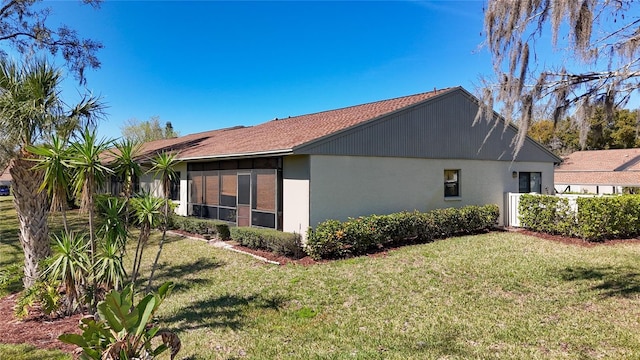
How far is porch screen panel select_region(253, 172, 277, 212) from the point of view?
1073cm

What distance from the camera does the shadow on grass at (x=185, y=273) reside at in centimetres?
759

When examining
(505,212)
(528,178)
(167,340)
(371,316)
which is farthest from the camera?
(528,178)

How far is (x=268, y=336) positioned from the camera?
4914mm

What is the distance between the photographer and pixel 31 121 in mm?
6047

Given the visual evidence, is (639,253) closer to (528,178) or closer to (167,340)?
(528,178)

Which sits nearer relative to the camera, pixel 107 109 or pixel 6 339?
pixel 6 339

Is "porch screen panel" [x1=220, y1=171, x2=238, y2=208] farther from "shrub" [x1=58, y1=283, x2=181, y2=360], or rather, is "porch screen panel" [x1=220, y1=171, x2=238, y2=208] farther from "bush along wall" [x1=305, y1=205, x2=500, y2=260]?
"shrub" [x1=58, y1=283, x2=181, y2=360]

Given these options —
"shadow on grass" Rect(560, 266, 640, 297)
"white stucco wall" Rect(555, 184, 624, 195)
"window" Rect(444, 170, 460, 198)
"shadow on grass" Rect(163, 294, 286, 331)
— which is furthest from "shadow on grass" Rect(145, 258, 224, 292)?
"white stucco wall" Rect(555, 184, 624, 195)

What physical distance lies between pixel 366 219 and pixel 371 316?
447 cm

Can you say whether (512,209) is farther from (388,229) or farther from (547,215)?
(388,229)

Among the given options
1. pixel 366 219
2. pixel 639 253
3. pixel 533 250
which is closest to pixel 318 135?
pixel 366 219

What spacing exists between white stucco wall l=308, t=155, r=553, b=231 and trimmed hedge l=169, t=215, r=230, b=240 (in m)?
2.75

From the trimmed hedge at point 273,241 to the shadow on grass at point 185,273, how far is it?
49.6 inches

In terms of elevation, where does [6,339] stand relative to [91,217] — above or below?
below
